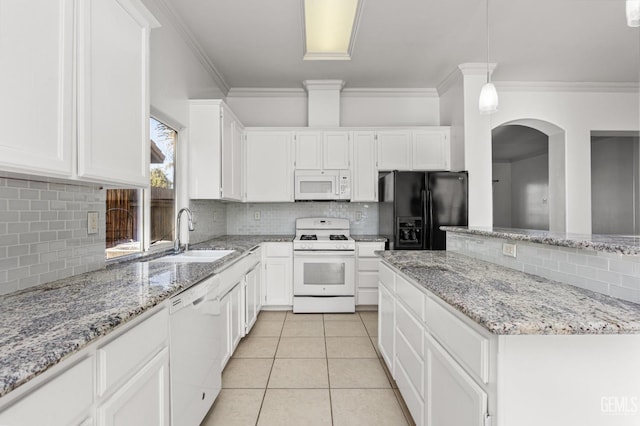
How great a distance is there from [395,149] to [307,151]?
115 cm

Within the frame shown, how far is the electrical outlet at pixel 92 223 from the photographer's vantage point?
1673mm

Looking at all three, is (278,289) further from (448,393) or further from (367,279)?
(448,393)

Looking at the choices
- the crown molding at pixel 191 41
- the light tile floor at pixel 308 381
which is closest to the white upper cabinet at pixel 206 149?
the crown molding at pixel 191 41

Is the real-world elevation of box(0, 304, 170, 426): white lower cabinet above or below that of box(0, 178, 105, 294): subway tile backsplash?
below

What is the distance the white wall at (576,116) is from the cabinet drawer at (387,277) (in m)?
2.81

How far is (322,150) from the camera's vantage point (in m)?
3.99

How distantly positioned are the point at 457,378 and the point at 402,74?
361 centimetres

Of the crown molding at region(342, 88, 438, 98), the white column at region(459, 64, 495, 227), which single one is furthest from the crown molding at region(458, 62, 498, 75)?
the crown molding at region(342, 88, 438, 98)

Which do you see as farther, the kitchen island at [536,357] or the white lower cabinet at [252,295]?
the white lower cabinet at [252,295]

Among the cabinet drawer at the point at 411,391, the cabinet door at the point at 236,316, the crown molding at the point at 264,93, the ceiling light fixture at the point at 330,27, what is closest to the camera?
the cabinet drawer at the point at 411,391

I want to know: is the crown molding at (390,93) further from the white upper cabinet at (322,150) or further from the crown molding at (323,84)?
the white upper cabinet at (322,150)

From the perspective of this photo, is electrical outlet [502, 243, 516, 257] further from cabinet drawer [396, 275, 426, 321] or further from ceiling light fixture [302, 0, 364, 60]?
ceiling light fixture [302, 0, 364, 60]

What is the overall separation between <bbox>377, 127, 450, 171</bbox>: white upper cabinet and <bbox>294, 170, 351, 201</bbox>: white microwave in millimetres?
537

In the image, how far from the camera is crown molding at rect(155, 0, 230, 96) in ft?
8.16
